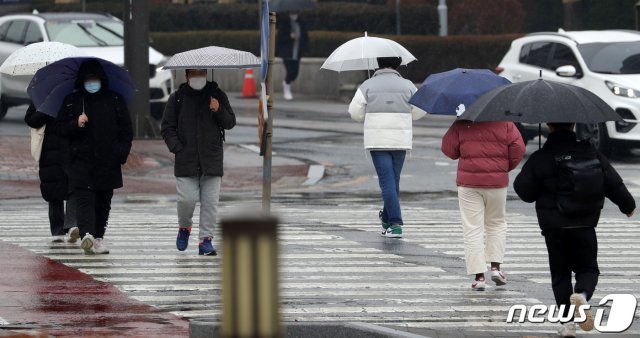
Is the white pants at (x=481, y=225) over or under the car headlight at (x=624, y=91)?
over

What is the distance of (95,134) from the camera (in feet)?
42.0

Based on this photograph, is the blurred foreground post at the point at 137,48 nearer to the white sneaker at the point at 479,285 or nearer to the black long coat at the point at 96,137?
the black long coat at the point at 96,137

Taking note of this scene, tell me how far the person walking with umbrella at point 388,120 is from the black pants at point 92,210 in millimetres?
2468

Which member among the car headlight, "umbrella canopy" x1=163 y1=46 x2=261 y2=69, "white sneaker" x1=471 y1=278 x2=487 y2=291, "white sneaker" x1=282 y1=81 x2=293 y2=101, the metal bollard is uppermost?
the metal bollard

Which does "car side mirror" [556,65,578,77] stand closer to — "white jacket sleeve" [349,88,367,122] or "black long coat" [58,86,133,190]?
"white jacket sleeve" [349,88,367,122]

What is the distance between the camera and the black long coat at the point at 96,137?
12812 millimetres

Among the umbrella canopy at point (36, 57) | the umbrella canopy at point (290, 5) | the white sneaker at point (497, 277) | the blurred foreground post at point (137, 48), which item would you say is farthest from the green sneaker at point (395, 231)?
the umbrella canopy at point (290, 5)

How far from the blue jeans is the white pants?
2.74m

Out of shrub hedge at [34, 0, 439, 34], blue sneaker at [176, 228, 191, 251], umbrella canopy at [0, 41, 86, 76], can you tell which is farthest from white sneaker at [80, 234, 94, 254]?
shrub hedge at [34, 0, 439, 34]

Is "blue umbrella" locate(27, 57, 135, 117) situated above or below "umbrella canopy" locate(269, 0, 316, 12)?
above

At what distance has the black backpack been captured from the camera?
8.91 meters

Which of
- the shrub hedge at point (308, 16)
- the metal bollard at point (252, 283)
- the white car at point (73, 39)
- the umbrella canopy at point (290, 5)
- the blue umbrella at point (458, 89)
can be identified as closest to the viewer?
the metal bollard at point (252, 283)

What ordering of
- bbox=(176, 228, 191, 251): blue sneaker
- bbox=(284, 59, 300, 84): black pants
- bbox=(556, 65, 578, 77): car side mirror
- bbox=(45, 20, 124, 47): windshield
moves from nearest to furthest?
bbox=(176, 228, 191, 251): blue sneaker, bbox=(556, 65, 578, 77): car side mirror, bbox=(45, 20, 124, 47): windshield, bbox=(284, 59, 300, 84): black pants

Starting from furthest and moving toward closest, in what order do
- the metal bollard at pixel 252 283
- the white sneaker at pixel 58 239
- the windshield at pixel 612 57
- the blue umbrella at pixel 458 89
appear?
the windshield at pixel 612 57 < the white sneaker at pixel 58 239 < the blue umbrella at pixel 458 89 < the metal bollard at pixel 252 283
